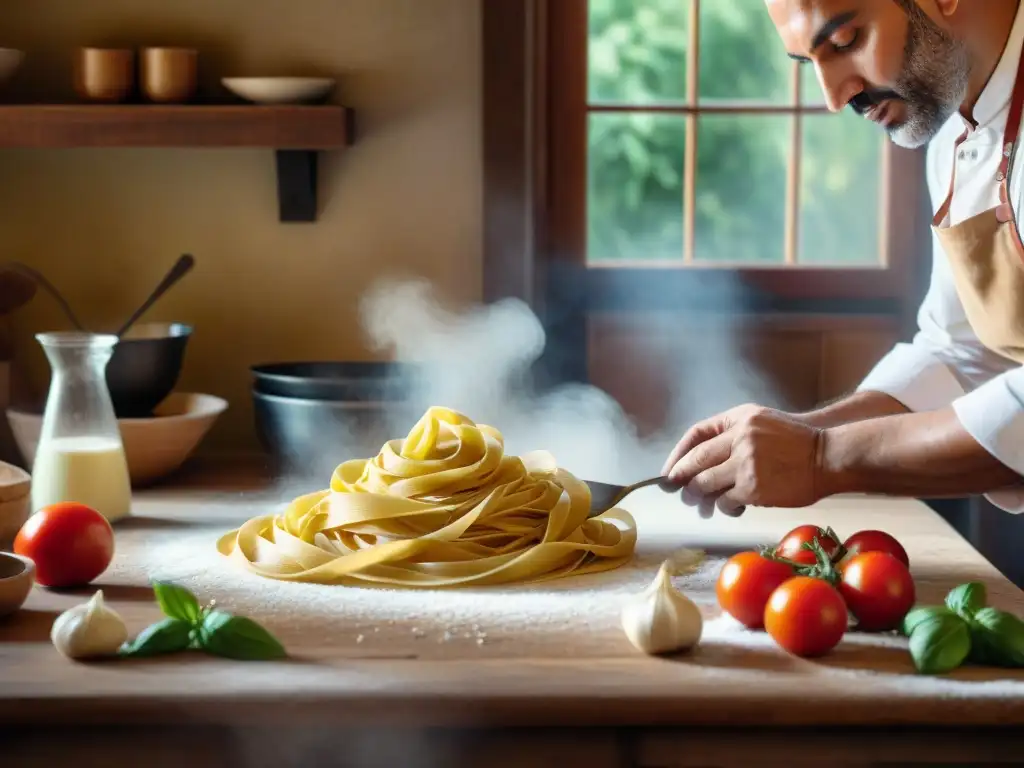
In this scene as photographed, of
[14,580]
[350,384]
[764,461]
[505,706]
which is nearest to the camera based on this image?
[505,706]

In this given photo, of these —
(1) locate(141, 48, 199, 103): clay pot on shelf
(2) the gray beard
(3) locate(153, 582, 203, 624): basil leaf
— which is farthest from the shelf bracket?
(3) locate(153, 582, 203, 624): basil leaf

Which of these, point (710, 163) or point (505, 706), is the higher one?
point (710, 163)

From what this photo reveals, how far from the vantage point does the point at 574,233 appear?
272 cm

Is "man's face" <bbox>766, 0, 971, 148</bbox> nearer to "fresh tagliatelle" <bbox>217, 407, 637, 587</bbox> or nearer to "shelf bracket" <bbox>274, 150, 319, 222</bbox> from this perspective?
"fresh tagliatelle" <bbox>217, 407, 637, 587</bbox>

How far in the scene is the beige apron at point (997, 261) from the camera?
74.8 inches

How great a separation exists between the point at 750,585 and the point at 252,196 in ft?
4.94

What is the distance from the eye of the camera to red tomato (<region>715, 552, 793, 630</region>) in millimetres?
1539

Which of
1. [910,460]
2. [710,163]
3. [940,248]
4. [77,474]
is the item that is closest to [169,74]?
[77,474]

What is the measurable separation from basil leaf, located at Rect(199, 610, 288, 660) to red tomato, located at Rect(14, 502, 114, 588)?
342 millimetres

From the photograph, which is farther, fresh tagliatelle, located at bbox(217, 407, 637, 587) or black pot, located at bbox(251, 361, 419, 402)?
black pot, located at bbox(251, 361, 419, 402)

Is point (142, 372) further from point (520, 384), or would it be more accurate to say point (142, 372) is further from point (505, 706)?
point (505, 706)

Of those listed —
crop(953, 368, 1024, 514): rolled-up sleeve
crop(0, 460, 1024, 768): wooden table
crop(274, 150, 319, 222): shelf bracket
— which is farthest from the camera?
crop(274, 150, 319, 222): shelf bracket

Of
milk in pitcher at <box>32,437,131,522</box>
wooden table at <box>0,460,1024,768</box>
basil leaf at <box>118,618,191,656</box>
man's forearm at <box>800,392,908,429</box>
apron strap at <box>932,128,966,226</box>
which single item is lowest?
wooden table at <box>0,460,1024,768</box>

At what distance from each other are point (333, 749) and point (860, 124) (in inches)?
72.3
